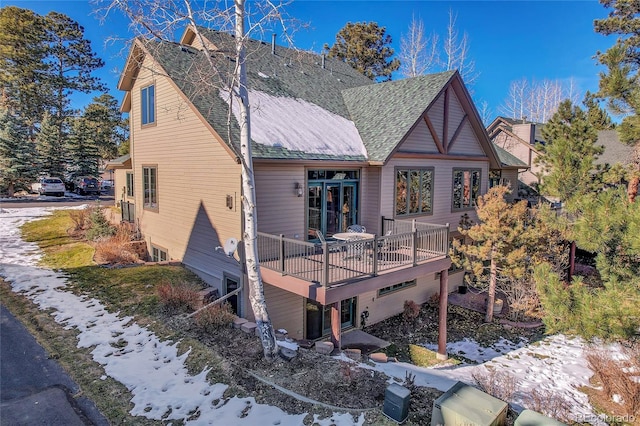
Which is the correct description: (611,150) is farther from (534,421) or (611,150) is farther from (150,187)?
(150,187)

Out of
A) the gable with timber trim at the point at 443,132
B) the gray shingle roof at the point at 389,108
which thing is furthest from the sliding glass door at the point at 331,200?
the gable with timber trim at the point at 443,132

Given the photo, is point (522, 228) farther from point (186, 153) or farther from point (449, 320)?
point (186, 153)

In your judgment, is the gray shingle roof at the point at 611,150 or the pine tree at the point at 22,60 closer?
the gray shingle roof at the point at 611,150

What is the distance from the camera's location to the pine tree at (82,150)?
3853cm

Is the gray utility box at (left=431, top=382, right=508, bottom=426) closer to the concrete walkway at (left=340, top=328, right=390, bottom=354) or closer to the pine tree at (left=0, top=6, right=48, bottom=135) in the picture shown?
the concrete walkway at (left=340, top=328, right=390, bottom=354)

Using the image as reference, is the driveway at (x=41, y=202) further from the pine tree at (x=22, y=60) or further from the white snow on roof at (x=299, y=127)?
the white snow on roof at (x=299, y=127)

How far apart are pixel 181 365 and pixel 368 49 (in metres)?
36.5

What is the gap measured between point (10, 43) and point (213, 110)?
41.1 m

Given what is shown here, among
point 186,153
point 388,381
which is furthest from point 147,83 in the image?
point 388,381

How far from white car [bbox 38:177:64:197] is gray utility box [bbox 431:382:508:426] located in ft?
123

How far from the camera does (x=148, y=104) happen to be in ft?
47.6

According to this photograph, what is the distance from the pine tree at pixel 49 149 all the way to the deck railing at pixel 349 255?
121 ft

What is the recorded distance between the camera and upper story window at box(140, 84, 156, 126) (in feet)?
46.2

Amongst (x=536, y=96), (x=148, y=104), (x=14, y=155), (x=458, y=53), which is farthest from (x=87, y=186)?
(x=536, y=96)
